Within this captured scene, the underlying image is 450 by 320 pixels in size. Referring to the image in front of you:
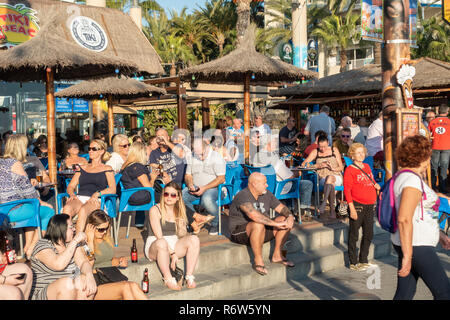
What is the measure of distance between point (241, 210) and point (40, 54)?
135 inches

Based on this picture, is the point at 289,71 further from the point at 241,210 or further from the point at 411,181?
the point at 411,181

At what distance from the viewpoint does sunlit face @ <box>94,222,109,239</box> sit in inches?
200

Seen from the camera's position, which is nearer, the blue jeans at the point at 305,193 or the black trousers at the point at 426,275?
the black trousers at the point at 426,275

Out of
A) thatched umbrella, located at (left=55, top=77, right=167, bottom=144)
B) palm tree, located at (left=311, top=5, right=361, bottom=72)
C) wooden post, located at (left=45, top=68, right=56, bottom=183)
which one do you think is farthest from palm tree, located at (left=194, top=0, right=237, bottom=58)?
wooden post, located at (left=45, top=68, right=56, bottom=183)

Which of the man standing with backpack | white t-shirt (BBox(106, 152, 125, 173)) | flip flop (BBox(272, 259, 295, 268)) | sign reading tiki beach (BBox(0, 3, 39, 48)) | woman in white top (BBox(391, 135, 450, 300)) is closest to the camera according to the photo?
woman in white top (BBox(391, 135, 450, 300))

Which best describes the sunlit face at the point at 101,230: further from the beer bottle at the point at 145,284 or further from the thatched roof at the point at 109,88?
the thatched roof at the point at 109,88

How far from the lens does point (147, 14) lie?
1909 inches

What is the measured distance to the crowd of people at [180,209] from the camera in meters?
3.79

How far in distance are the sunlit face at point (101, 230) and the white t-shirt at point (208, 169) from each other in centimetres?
251

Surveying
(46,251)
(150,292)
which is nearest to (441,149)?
(150,292)

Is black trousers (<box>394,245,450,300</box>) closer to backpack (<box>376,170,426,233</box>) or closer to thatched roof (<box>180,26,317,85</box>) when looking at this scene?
backpack (<box>376,170,426,233</box>)

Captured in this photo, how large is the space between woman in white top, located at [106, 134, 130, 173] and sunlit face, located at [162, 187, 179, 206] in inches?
107

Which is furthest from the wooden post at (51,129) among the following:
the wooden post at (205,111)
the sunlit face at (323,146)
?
the wooden post at (205,111)

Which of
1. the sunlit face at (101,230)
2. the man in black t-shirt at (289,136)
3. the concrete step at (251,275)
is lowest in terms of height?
the concrete step at (251,275)
